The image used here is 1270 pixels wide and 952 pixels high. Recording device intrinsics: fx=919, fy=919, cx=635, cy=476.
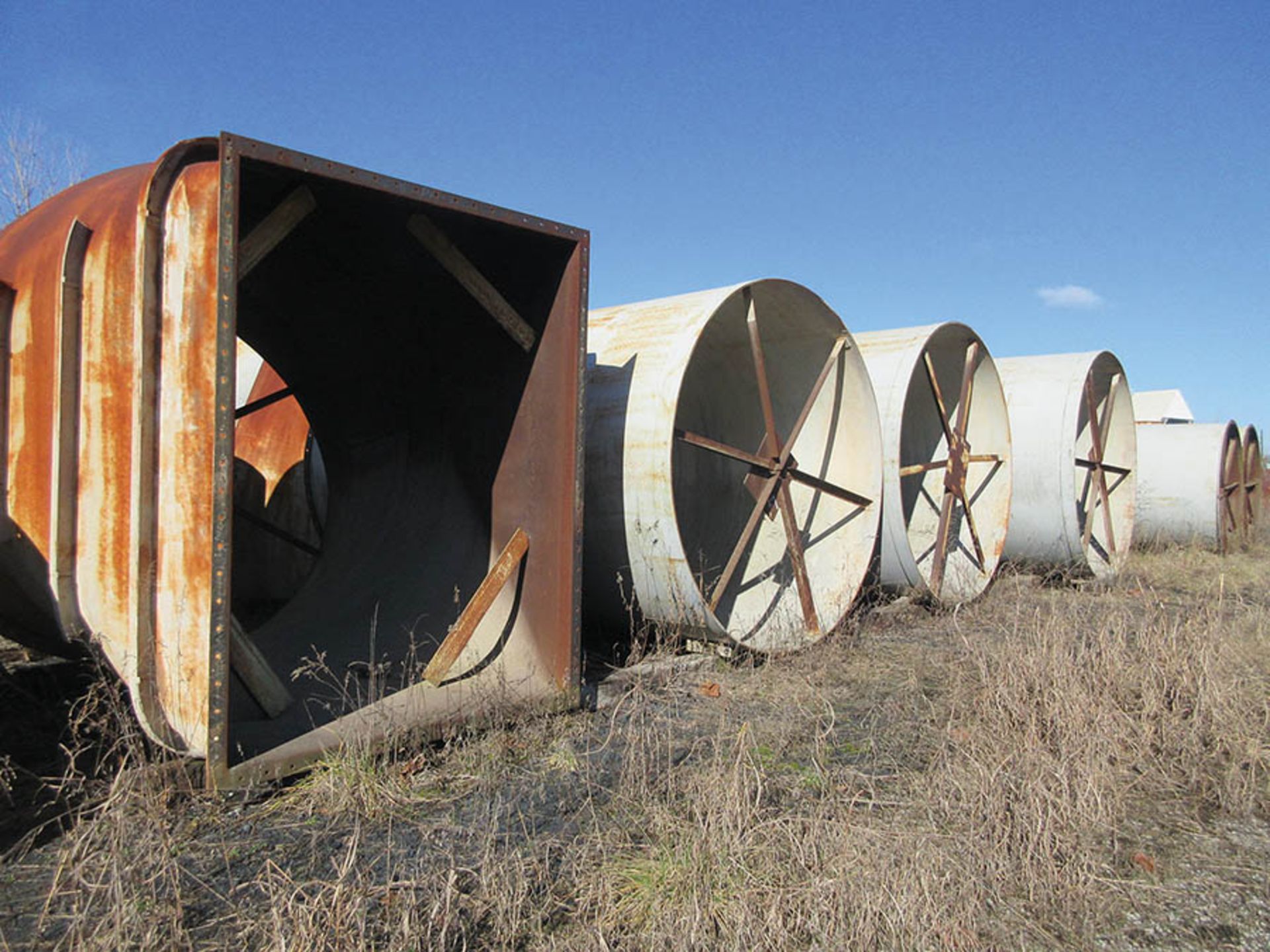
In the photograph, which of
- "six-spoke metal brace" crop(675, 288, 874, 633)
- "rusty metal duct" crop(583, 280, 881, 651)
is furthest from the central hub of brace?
"six-spoke metal brace" crop(675, 288, 874, 633)

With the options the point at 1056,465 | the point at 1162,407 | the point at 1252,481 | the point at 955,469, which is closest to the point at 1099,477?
the point at 1056,465

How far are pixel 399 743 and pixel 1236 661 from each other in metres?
4.48

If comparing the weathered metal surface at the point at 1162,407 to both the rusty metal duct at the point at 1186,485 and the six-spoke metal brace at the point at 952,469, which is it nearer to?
the rusty metal duct at the point at 1186,485

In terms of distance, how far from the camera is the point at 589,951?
7.71ft

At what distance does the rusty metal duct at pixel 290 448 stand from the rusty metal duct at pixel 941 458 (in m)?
3.09

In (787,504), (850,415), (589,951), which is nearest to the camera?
(589,951)

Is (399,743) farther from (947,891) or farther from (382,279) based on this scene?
(382,279)

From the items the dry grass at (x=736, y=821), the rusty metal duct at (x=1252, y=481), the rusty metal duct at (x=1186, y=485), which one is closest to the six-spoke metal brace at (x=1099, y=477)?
the rusty metal duct at (x=1186, y=485)

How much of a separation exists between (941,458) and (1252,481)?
9991mm

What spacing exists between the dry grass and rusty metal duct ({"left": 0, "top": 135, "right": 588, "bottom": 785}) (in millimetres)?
376

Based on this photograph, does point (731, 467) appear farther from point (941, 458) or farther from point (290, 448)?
point (290, 448)

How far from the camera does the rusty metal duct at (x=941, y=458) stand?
7129 mm

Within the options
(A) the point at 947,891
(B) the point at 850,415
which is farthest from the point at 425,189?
(B) the point at 850,415

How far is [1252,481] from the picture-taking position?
52.0 ft
